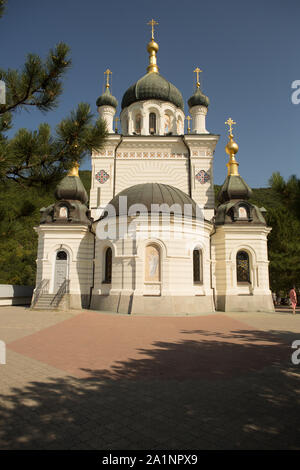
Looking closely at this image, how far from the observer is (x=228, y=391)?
15.9ft

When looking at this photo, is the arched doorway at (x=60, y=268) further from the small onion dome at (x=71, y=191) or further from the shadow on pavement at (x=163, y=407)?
the shadow on pavement at (x=163, y=407)

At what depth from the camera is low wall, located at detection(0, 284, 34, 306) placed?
71.1ft

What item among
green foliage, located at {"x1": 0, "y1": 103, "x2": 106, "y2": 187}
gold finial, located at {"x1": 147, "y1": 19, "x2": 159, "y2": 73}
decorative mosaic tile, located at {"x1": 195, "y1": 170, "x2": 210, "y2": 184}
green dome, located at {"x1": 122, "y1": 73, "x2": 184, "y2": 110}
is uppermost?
gold finial, located at {"x1": 147, "y1": 19, "x2": 159, "y2": 73}

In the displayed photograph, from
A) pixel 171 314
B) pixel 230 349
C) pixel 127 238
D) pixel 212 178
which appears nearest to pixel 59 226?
pixel 127 238

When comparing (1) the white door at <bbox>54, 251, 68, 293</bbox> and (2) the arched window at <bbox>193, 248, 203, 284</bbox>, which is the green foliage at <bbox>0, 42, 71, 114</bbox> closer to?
(2) the arched window at <bbox>193, 248, 203, 284</bbox>

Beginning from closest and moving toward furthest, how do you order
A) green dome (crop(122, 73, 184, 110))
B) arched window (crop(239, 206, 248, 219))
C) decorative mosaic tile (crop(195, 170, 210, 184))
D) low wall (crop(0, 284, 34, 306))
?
arched window (crop(239, 206, 248, 219)) < low wall (crop(0, 284, 34, 306)) < decorative mosaic tile (crop(195, 170, 210, 184)) < green dome (crop(122, 73, 184, 110))

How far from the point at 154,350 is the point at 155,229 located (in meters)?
9.78

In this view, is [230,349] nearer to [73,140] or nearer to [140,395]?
[140,395]

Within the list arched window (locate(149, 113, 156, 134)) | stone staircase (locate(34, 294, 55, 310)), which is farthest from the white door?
arched window (locate(149, 113, 156, 134))

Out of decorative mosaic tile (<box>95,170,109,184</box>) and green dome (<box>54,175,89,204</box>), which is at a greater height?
decorative mosaic tile (<box>95,170,109,184</box>)

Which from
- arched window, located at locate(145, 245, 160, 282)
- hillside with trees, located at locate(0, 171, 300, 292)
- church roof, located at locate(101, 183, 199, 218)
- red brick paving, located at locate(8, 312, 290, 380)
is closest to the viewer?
hillside with trees, located at locate(0, 171, 300, 292)

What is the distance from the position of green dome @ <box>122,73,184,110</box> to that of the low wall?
18.4 metres
